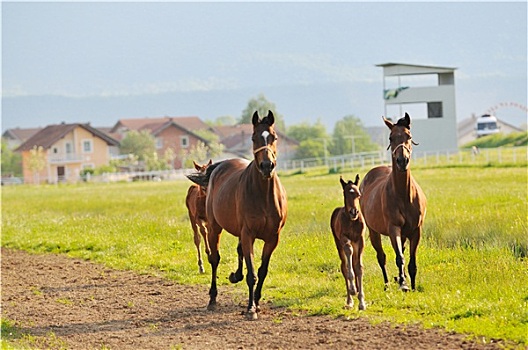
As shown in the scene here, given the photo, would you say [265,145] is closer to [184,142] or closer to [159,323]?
[159,323]

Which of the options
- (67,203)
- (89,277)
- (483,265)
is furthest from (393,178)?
(67,203)

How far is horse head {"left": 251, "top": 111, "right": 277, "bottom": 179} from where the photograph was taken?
12.4 meters

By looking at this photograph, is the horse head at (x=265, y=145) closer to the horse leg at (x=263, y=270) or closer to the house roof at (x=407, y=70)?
the horse leg at (x=263, y=270)

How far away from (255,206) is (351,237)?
55.3 inches

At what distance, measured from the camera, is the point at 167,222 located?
25.6 m

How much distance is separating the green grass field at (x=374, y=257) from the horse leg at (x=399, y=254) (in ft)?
0.68

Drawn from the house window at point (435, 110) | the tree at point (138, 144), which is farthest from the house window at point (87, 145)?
the house window at point (435, 110)

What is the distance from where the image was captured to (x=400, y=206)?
1396 cm

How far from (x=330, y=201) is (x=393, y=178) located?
16514 mm

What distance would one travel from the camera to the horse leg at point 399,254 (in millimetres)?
13477

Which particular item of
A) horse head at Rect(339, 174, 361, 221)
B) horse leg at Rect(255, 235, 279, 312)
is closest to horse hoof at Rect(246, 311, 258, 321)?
horse leg at Rect(255, 235, 279, 312)

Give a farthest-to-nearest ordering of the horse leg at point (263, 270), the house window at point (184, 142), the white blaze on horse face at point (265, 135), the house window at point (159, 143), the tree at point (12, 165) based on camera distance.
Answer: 1. the house window at point (159, 143)
2. the house window at point (184, 142)
3. the tree at point (12, 165)
4. the horse leg at point (263, 270)
5. the white blaze on horse face at point (265, 135)

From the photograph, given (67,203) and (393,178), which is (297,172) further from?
(393,178)

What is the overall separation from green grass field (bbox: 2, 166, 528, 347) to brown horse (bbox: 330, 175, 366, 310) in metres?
0.38
